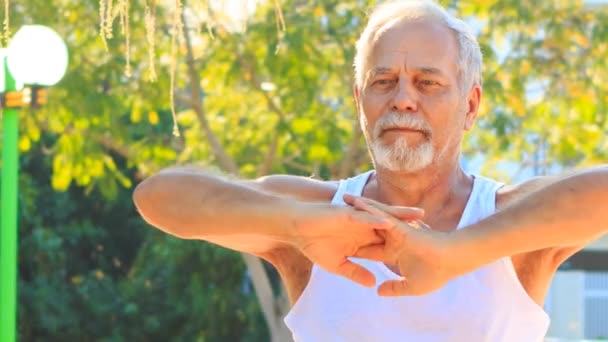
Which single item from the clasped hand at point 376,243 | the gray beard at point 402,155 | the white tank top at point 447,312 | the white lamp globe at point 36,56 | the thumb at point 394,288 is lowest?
the white lamp globe at point 36,56

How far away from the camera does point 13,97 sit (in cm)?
746

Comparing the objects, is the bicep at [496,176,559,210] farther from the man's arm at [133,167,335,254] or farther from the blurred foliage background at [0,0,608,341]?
the blurred foliage background at [0,0,608,341]

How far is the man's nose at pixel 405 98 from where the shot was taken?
276 centimetres

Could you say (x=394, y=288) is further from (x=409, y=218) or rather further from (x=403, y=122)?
(x=403, y=122)

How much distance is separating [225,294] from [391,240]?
1454 cm

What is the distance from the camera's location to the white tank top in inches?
108

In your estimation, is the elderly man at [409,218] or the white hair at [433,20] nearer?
the elderly man at [409,218]

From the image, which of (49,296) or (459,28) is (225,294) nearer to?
(49,296)

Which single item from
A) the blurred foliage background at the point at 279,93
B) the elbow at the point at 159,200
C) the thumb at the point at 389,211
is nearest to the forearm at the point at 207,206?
the elbow at the point at 159,200

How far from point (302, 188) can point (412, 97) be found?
34cm

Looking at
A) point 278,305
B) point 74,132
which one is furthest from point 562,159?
point 74,132

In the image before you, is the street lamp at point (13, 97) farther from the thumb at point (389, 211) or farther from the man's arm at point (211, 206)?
the thumb at point (389, 211)

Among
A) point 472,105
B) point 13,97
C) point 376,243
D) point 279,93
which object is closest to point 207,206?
point 376,243

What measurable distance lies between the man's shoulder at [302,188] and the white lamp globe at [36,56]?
14.3 feet
